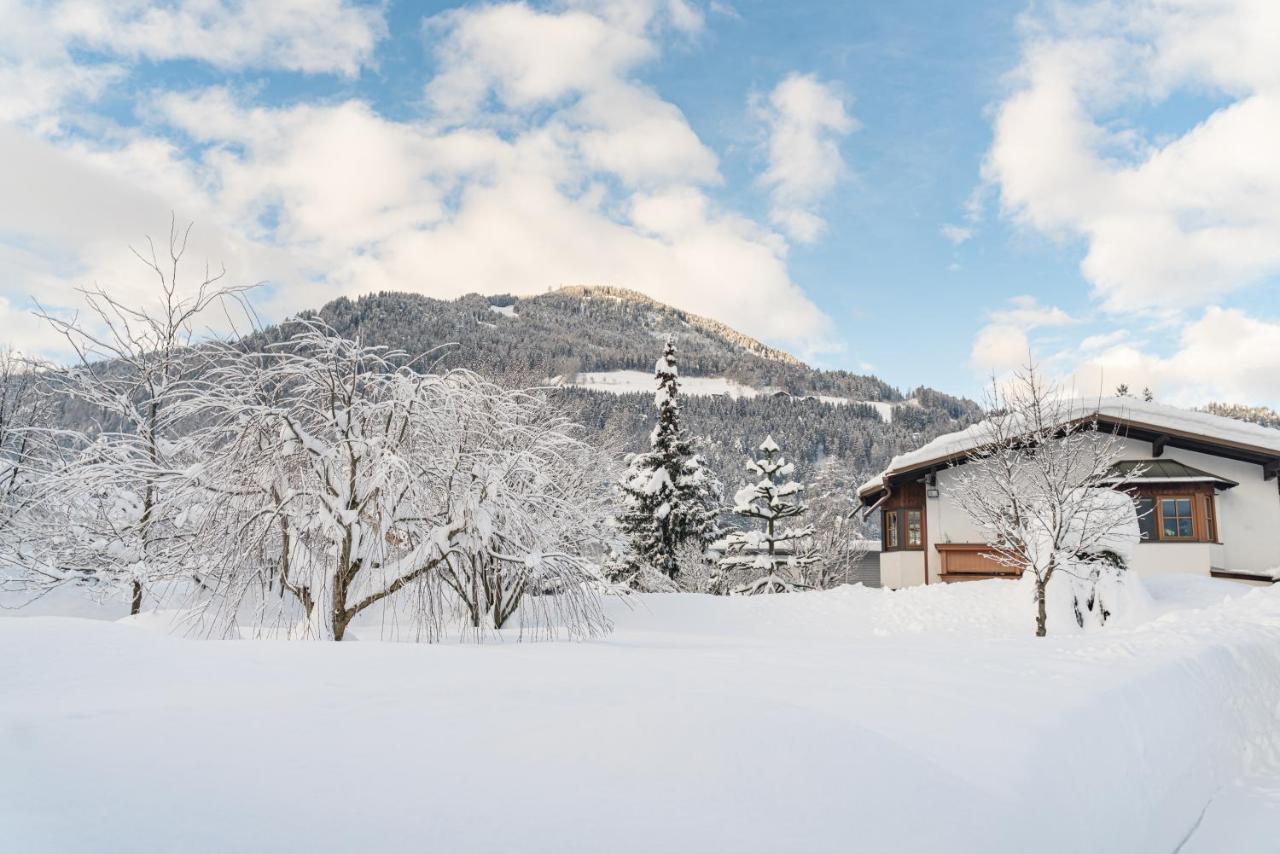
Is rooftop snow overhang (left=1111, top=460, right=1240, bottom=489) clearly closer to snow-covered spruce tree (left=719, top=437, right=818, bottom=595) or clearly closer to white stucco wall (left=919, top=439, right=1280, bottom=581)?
white stucco wall (left=919, top=439, right=1280, bottom=581)

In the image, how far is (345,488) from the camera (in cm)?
703

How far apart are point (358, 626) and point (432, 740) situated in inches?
366

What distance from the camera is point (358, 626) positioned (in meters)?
11.1

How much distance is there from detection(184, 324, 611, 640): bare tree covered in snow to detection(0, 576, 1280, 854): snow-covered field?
7.76 ft

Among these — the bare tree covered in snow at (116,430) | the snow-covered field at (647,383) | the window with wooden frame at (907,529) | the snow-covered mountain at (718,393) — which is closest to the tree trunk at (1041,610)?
the window with wooden frame at (907,529)

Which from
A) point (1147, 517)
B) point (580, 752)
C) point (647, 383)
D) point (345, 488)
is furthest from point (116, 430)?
point (647, 383)

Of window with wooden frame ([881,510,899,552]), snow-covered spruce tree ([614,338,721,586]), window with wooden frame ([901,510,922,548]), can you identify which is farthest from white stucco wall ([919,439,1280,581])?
Answer: snow-covered spruce tree ([614,338,721,586])

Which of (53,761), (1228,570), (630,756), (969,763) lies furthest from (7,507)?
(1228,570)

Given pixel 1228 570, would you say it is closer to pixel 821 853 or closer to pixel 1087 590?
pixel 1087 590

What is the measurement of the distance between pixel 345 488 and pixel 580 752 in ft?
16.5

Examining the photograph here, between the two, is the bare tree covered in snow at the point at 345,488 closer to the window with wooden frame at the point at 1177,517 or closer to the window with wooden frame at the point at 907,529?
the window with wooden frame at the point at 907,529

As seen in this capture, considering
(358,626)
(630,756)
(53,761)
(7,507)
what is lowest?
(358,626)

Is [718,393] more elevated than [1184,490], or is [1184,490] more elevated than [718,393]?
[718,393]

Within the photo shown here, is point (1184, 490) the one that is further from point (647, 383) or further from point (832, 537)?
point (647, 383)
